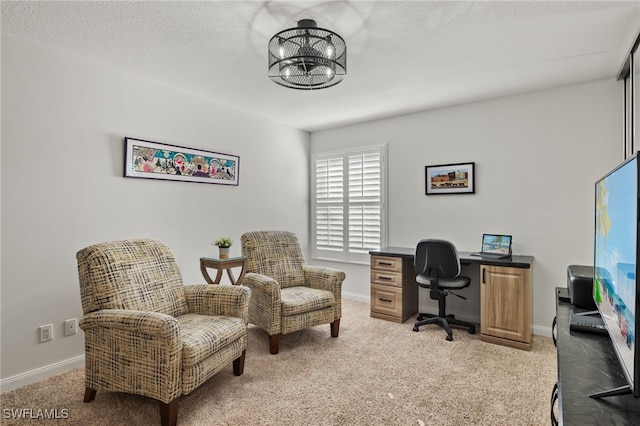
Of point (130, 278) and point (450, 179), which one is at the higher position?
point (450, 179)

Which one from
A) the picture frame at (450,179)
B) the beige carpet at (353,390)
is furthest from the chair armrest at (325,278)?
the picture frame at (450,179)

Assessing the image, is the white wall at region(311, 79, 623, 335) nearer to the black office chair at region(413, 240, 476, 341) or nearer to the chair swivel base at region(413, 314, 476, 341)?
the chair swivel base at region(413, 314, 476, 341)

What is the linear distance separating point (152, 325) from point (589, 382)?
1970 millimetres

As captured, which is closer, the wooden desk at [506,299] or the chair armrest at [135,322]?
the chair armrest at [135,322]

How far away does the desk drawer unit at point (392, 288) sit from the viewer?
3.72 meters

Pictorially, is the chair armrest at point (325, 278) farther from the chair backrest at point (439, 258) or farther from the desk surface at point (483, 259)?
the chair backrest at point (439, 258)

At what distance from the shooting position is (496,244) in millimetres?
3426

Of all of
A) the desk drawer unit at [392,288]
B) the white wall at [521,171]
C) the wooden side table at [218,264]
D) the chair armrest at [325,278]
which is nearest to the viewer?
the white wall at [521,171]

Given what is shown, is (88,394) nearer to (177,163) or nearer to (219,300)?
(219,300)

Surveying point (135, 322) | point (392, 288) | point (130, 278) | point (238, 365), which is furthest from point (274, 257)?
point (135, 322)

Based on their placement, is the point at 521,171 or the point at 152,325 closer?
the point at 152,325

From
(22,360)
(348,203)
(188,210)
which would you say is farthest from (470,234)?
(22,360)

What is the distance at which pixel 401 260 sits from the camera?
3709mm

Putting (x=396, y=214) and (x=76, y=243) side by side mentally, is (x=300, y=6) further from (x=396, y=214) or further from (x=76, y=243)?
(x=396, y=214)
